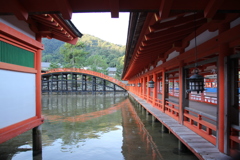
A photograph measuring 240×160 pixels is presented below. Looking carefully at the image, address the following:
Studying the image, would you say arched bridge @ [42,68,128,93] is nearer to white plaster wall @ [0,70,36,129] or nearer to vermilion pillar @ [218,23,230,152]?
white plaster wall @ [0,70,36,129]

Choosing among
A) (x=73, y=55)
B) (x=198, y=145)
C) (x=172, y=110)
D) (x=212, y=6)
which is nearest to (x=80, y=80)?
(x=73, y=55)

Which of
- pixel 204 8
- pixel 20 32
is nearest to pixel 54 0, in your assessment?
pixel 204 8

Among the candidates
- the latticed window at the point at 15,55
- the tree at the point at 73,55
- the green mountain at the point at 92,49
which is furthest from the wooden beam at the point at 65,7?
the green mountain at the point at 92,49

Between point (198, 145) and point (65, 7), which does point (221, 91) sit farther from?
point (65, 7)

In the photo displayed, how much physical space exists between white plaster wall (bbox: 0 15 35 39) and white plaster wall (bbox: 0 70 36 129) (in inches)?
36.5

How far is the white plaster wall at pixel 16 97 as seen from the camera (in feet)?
11.2

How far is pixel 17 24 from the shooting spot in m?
3.77

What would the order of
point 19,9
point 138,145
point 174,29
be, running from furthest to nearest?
point 138,145 → point 174,29 → point 19,9

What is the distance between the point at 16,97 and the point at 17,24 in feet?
5.03

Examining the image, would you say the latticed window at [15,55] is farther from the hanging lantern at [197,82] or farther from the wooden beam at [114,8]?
the hanging lantern at [197,82]

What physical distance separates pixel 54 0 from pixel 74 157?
421 cm

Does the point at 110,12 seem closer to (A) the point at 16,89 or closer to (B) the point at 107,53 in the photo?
(A) the point at 16,89

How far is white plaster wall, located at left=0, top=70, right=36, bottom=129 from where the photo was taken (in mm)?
3412

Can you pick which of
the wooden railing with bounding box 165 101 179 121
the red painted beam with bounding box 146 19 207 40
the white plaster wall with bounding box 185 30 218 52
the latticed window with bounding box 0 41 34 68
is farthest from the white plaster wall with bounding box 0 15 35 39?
the wooden railing with bounding box 165 101 179 121
